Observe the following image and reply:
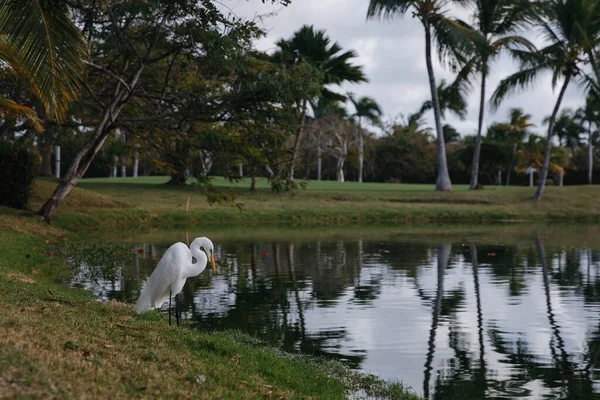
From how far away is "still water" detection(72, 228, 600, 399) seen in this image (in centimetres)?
874

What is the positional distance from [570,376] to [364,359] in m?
2.30

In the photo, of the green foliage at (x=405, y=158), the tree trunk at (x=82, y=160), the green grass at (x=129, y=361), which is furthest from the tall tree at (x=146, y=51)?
the green foliage at (x=405, y=158)

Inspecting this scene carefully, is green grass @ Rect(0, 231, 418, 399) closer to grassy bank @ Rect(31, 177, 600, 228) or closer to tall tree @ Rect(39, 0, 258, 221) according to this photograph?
tall tree @ Rect(39, 0, 258, 221)

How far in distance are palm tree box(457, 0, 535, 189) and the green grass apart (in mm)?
30703

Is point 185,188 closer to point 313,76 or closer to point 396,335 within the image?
point 313,76

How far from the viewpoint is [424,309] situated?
12.5 metres

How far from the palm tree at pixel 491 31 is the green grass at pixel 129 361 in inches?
1209

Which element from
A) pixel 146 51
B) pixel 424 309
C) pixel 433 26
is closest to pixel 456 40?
pixel 433 26

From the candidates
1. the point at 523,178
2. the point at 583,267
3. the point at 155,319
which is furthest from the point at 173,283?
the point at 523,178

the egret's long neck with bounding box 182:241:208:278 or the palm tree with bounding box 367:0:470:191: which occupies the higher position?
the palm tree with bounding box 367:0:470:191

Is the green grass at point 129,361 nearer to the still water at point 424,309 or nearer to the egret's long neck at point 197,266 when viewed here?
the egret's long neck at point 197,266

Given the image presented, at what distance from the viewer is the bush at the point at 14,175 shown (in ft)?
84.9

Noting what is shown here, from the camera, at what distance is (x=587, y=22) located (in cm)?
3491

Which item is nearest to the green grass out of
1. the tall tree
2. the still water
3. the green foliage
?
the still water
